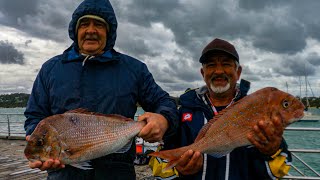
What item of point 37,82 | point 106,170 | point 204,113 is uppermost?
point 37,82

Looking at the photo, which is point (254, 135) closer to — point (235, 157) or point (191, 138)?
point (235, 157)

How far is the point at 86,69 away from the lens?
10.2 ft

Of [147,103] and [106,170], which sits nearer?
[106,170]

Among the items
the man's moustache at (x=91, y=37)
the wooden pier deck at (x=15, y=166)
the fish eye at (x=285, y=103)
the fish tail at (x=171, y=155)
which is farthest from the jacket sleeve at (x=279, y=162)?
the wooden pier deck at (x=15, y=166)

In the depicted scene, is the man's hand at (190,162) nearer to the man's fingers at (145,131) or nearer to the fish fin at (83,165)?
the man's fingers at (145,131)

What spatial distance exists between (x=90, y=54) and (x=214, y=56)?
1361 millimetres

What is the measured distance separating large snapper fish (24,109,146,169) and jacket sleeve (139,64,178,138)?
321mm

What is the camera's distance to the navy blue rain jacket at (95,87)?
3041 mm

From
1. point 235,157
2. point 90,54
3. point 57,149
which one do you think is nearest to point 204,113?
point 235,157

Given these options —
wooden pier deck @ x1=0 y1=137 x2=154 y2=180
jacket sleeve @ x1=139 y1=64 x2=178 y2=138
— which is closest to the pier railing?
wooden pier deck @ x1=0 y1=137 x2=154 y2=180

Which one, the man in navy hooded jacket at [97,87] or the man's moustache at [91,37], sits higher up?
the man's moustache at [91,37]

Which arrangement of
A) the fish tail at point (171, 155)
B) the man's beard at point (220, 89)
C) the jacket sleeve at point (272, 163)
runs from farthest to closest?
1. the man's beard at point (220, 89)
2. the jacket sleeve at point (272, 163)
3. the fish tail at point (171, 155)

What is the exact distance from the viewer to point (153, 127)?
2.78m

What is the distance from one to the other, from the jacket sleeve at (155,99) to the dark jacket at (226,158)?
0.36 metres
